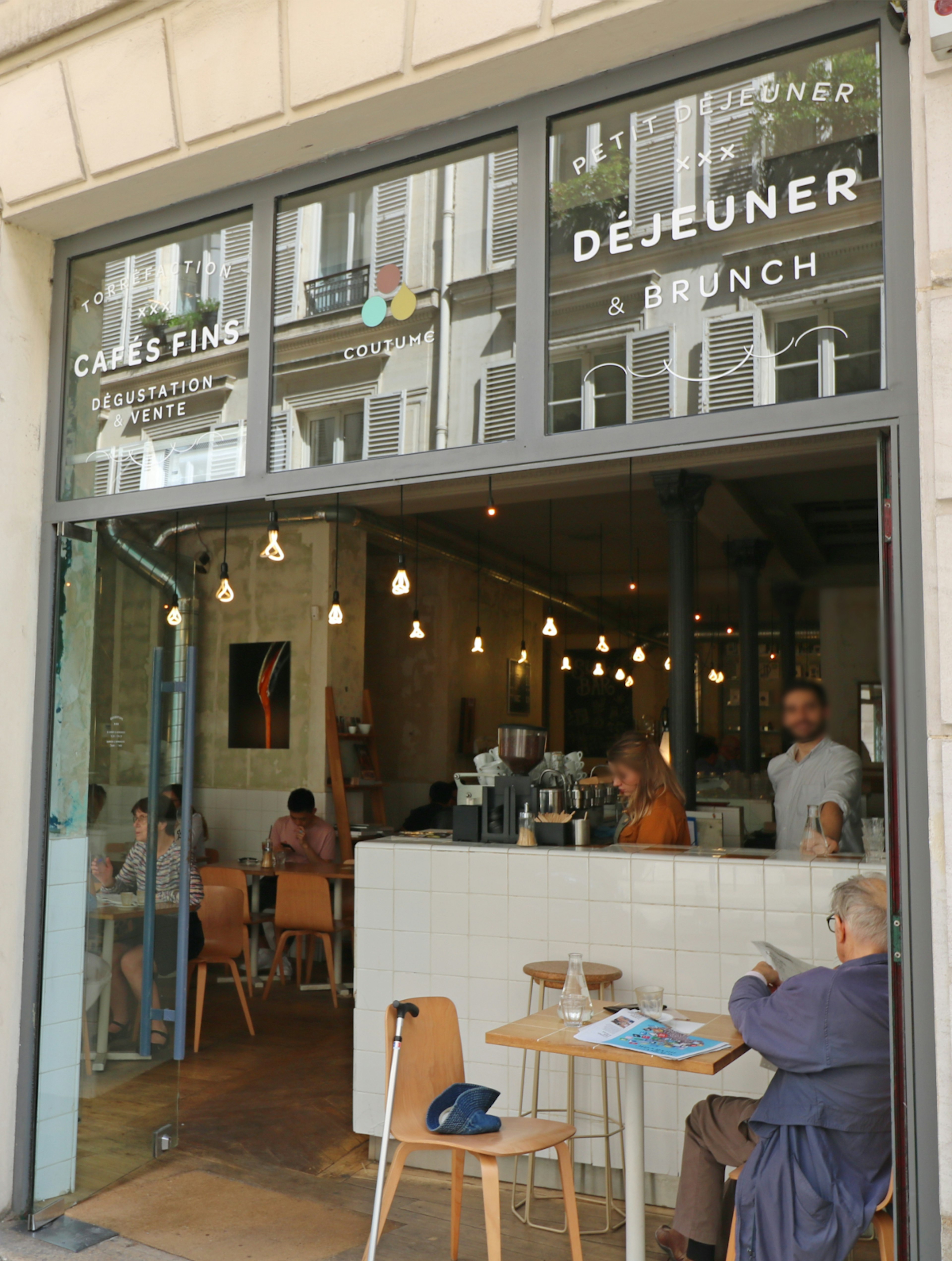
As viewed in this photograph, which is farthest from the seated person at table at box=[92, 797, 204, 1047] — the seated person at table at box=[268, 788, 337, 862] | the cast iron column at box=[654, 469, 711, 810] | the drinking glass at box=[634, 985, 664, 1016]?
the cast iron column at box=[654, 469, 711, 810]

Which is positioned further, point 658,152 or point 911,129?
point 658,152

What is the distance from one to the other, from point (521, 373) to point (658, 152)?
2.33 feet

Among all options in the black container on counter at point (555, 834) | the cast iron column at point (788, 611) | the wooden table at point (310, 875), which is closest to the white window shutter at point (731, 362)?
the black container on counter at point (555, 834)

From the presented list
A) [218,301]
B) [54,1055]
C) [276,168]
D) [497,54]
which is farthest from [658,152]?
[54,1055]

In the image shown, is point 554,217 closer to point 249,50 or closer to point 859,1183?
point 249,50

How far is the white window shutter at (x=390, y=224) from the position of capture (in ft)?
11.0

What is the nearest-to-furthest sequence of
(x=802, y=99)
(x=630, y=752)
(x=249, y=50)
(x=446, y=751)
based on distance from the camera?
1. (x=802, y=99)
2. (x=249, y=50)
3. (x=630, y=752)
4. (x=446, y=751)

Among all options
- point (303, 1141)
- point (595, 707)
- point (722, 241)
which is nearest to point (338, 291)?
point (722, 241)

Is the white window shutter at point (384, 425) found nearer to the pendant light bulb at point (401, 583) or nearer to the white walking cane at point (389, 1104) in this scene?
the white walking cane at point (389, 1104)

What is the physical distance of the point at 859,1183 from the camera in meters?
2.76

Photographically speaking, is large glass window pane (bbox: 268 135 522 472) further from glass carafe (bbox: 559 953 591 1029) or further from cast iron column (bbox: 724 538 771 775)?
cast iron column (bbox: 724 538 771 775)

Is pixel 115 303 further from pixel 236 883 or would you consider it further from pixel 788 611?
pixel 788 611

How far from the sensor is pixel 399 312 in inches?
131

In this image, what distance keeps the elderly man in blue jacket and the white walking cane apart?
3.31ft
